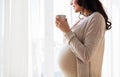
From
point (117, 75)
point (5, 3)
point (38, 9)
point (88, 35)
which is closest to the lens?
point (88, 35)

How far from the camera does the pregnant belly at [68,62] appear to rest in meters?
1.18

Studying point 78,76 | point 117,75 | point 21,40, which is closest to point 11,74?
point 21,40

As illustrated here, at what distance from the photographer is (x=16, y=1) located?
166 centimetres

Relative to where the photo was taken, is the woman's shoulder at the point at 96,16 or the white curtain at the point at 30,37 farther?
the white curtain at the point at 30,37

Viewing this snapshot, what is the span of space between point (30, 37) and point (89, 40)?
68 cm

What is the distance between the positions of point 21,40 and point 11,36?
0.25 feet

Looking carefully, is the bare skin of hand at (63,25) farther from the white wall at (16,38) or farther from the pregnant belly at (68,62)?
the white wall at (16,38)

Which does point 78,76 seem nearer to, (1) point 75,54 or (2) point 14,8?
(1) point 75,54

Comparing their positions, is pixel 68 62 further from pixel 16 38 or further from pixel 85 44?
pixel 16 38

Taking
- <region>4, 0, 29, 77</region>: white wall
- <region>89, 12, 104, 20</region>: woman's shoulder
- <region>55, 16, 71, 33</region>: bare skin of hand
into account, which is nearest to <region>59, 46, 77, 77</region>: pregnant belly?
<region>55, 16, 71, 33</region>: bare skin of hand

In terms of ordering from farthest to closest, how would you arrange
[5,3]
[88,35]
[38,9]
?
[38,9] → [5,3] → [88,35]

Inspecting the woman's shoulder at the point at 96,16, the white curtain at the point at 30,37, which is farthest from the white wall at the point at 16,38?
the woman's shoulder at the point at 96,16

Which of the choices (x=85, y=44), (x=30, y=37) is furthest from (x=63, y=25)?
(x=30, y=37)

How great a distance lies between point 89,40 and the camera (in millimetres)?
1104
